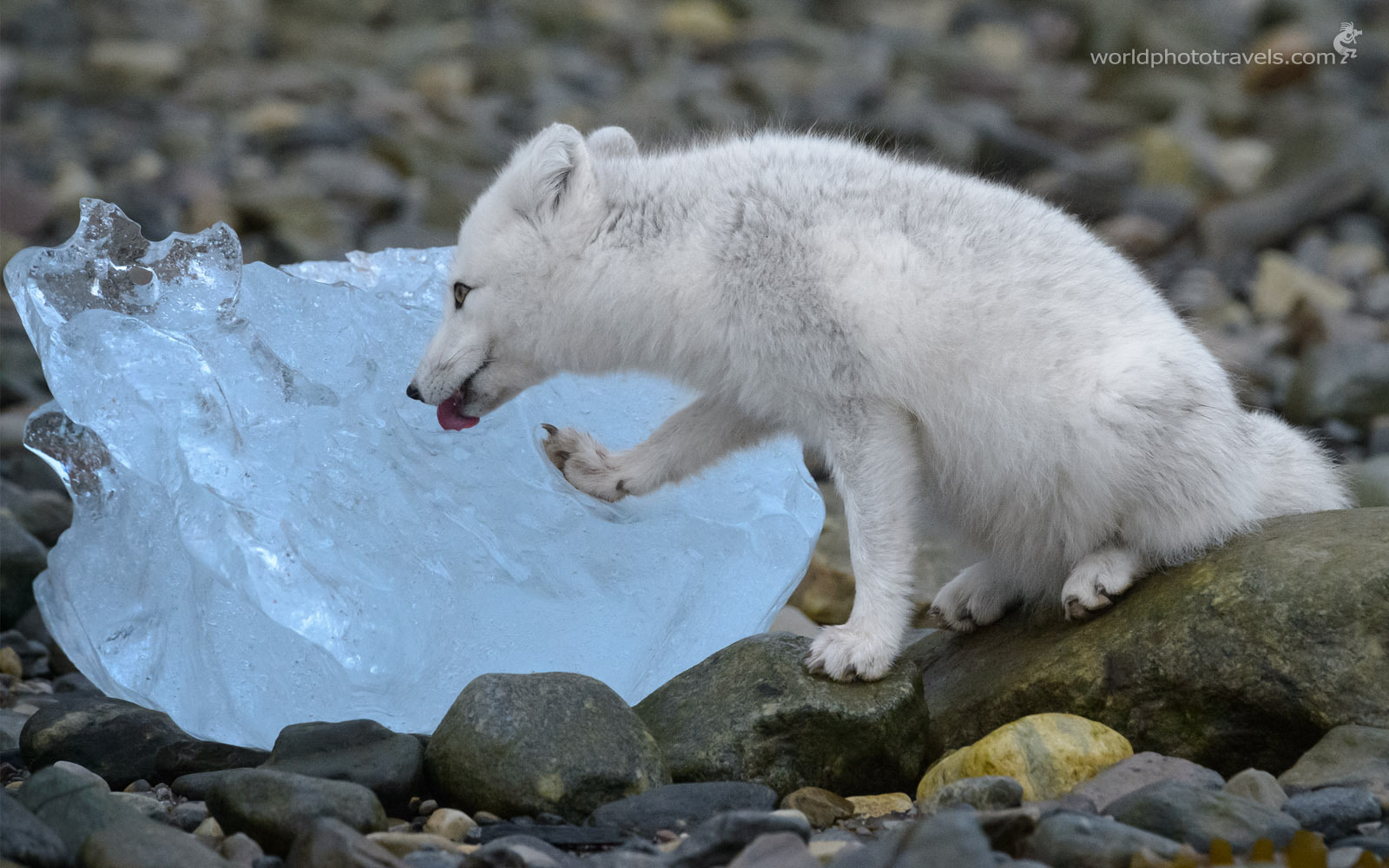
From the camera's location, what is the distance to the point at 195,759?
5152 mm

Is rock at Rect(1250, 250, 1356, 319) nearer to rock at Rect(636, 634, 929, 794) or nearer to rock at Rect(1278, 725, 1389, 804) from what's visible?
rock at Rect(1278, 725, 1389, 804)

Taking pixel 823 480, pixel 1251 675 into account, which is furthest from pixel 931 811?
pixel 823 480

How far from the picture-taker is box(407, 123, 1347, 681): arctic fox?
515cm

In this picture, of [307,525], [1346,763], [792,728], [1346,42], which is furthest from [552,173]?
[1346,42]

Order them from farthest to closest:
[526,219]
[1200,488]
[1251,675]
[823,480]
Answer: [823,480], [526,219], [1200,488], [1251,675]

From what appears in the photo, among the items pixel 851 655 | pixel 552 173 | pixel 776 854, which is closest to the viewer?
pixel 776 854

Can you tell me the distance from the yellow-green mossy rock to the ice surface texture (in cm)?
149

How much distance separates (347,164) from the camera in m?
16.7

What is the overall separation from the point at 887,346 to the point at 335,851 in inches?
99.5

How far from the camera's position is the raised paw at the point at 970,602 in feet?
19.8

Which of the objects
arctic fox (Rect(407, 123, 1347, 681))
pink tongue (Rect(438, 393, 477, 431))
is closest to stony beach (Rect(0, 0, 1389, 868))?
arctic fox (Rect(407, 123, 1347, 681))

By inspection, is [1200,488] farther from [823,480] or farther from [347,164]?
[347,164]

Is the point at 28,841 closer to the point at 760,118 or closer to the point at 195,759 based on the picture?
the point at 195,759

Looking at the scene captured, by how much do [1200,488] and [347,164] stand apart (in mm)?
13304
